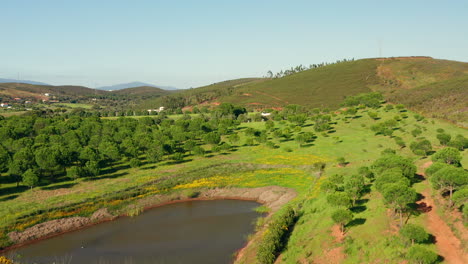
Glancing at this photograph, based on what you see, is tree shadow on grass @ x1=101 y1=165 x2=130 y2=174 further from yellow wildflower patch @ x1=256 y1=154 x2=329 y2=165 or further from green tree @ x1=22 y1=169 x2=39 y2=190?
yellow wildflower patch @ x1=256 y1=154 x2=329 y2=165

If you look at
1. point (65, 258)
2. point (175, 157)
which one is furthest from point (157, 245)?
point (175, 157)

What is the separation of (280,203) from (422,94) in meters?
144

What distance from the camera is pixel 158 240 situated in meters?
54.1

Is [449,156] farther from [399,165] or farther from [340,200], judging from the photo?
[340,200]

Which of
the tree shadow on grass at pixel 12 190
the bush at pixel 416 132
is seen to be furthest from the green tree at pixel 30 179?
the bush at pixel 416 132

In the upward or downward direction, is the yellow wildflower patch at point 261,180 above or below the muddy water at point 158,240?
above

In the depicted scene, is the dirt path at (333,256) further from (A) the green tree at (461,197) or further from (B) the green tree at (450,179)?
(B) the green tree at (450,179)

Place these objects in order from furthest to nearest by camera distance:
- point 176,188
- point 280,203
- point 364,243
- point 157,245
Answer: point 176,188
point 280,203
point 157,245
point 364,243

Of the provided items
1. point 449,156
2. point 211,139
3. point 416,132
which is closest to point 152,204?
point 211,139

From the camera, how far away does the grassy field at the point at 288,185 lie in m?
41.0

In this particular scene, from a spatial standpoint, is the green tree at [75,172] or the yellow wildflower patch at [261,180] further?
the yellow wildflower patch at [261,180]

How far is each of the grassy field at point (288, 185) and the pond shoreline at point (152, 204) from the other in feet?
5.32

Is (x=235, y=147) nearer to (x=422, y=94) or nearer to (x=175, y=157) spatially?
(x=175, y=157)

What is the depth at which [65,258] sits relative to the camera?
4816 cm
